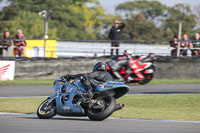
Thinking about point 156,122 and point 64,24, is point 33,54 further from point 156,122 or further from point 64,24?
point 64,24

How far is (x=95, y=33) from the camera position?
195 ft

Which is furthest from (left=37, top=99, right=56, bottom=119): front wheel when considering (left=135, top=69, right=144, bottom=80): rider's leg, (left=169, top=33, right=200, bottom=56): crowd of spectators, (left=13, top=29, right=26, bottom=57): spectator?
(left=169, top=33, right=200, bottom=56): crowd of spectators

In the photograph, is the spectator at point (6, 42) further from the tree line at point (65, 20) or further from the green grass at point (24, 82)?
the tree line at point (65, 20)

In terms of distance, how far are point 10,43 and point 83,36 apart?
3866 cm

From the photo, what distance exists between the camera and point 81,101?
836 cm

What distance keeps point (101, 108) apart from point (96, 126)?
61cm

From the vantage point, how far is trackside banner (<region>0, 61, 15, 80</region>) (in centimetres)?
1670

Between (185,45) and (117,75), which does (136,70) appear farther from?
(185,45)

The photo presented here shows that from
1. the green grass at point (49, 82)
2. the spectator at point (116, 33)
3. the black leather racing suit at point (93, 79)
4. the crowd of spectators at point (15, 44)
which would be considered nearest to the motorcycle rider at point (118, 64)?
the green grass at point (49, 82)

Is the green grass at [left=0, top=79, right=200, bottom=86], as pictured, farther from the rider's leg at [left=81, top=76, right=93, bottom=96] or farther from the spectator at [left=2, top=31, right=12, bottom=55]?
the rider's leg at [left=81, top=76, right=93, bottom=96]

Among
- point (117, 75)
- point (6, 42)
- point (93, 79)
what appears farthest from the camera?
point (6, 42)

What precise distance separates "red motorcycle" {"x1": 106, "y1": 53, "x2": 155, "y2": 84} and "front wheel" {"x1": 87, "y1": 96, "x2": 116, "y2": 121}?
7.65 m

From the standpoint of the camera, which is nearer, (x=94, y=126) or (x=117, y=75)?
(x=94, y=126)

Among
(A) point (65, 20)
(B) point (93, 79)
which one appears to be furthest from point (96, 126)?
(A) point (65, 20)
